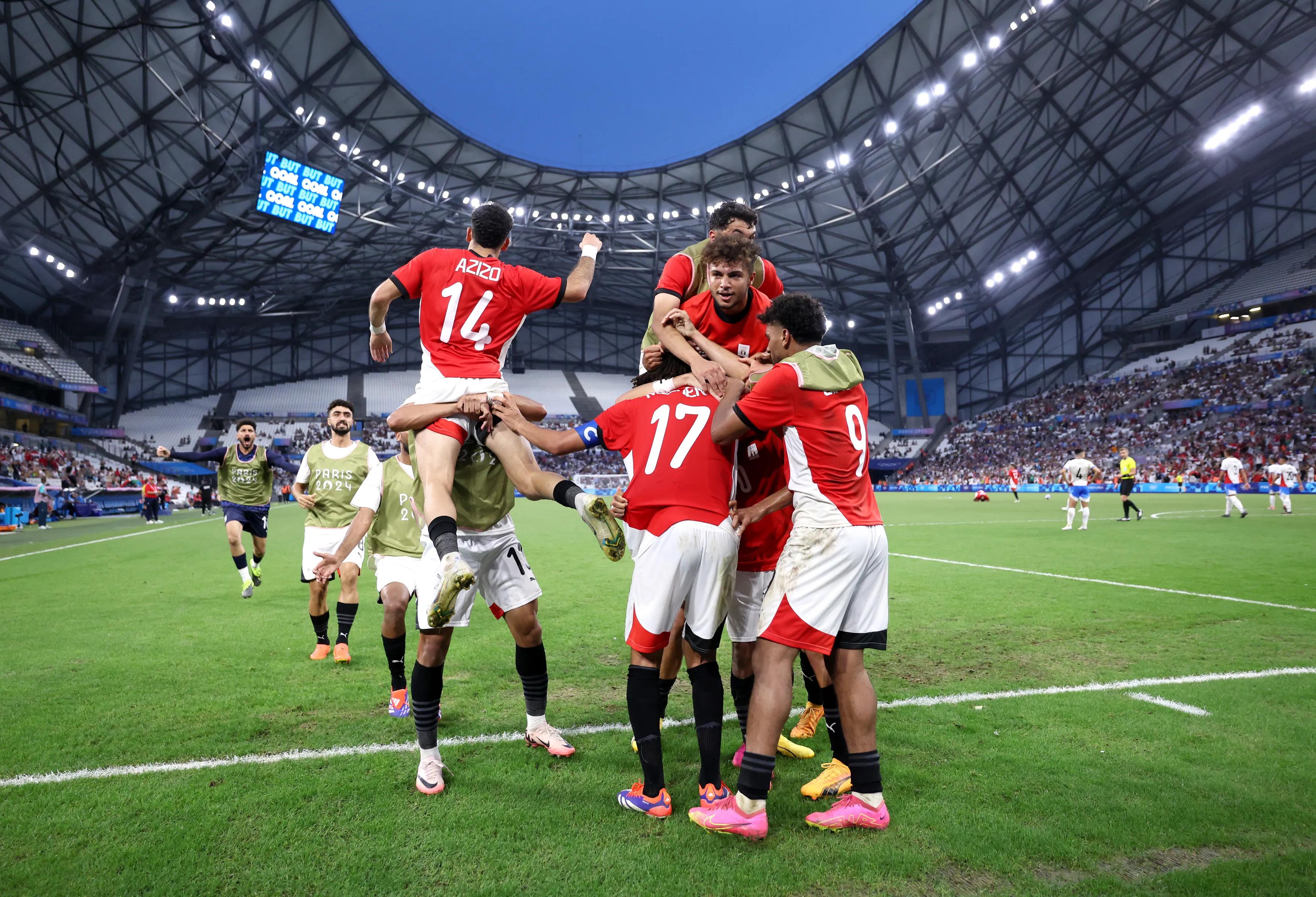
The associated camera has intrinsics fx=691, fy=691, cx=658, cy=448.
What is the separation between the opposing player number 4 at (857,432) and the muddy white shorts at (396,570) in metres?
3.65

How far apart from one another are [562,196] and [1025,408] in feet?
128

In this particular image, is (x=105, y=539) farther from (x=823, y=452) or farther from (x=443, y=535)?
(x=823, y=452)

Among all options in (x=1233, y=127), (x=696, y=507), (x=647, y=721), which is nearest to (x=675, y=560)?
(x=696, y=507)

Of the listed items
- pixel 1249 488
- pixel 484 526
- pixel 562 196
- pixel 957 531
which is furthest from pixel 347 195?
pixel 1249 488

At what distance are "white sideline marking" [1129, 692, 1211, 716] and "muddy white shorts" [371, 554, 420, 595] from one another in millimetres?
5282

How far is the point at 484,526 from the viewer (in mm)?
3986

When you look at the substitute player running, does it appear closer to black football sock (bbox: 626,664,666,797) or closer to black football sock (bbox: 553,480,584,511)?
black football sock (bbox: 553,480,584,511)

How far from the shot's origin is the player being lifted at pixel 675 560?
3232 millimetres

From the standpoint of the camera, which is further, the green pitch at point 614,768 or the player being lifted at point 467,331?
the player being lifted at point 467,331

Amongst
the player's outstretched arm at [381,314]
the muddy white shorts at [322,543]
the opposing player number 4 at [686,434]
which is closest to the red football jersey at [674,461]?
the opposing player number 4 at [686,434]

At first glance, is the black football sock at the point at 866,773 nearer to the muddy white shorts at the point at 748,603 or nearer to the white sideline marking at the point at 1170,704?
the muddy white shorts at the point at 748,603

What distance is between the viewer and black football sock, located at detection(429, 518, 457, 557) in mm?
3588

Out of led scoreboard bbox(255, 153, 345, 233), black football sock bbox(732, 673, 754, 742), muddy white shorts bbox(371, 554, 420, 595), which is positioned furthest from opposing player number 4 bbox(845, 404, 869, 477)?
led scoreboard bbox(255, 153, 345, 233)

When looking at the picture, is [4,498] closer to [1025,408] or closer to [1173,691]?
[1173,691]
